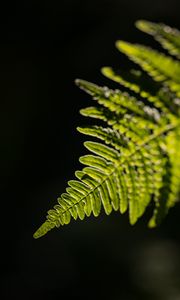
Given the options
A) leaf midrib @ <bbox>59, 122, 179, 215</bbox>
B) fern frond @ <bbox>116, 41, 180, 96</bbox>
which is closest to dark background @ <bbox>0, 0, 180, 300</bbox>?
leaf midrib @ <bbox>59, 122, 179, 215</bbox>

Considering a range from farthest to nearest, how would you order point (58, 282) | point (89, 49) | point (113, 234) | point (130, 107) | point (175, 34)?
1. point (89, 49)
2. point (58, 282)
3. point (113, 234)
4. point (130, 107)
5. point (175, 34)

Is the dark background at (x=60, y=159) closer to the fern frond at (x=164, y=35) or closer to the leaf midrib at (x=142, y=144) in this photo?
the leaf midrib at (x=142, y=144)

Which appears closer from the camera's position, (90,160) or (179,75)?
(179,75)

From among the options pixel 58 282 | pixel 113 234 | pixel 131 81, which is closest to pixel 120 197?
pixel 131 81

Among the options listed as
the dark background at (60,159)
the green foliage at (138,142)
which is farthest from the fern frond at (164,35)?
the dark background at (60,159)

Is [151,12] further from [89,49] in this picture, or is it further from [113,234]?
[113,234]

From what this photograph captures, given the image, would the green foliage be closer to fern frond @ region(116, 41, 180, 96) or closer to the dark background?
fern frond @ region(116, 41, 180, 96)

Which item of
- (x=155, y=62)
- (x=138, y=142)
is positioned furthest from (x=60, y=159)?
(x=155, y=62)
